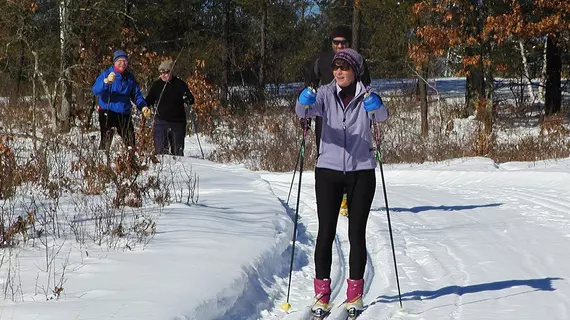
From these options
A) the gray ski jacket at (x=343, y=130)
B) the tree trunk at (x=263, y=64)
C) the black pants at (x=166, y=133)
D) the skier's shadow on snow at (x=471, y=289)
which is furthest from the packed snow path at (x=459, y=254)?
the tree trunk at (x=263, y=64)

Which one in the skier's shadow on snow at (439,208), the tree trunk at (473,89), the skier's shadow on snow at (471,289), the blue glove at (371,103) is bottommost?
the skier's shadow on snow at (471,289)

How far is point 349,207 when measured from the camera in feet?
17.8

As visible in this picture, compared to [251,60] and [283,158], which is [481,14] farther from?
[251,60]

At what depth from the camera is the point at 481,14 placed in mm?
20875

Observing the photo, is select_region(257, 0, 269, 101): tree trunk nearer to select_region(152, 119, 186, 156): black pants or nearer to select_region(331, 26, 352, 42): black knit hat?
select_region(152, 119, 186, 156): black pants

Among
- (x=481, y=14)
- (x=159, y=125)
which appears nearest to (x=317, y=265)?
(x=159, y=125)

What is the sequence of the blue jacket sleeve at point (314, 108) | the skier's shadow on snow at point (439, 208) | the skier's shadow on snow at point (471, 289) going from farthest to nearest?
the skier's shadow on snow at point (439, 208) < the skier's shadow on snow at point (471, 289) < the blue jacket sleeve at point (314, 108)

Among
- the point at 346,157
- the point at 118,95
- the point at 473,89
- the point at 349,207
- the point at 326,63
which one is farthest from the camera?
the point at 473,89

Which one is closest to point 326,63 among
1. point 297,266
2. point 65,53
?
point 297,266

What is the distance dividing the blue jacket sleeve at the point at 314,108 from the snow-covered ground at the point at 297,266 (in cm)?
125

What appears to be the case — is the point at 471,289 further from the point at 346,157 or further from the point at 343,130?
the point at 343,130

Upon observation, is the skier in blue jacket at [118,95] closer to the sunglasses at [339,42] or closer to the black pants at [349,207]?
the sunglasses at [339,42]

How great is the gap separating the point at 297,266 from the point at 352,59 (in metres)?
2.20

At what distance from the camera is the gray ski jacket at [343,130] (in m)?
5.33
